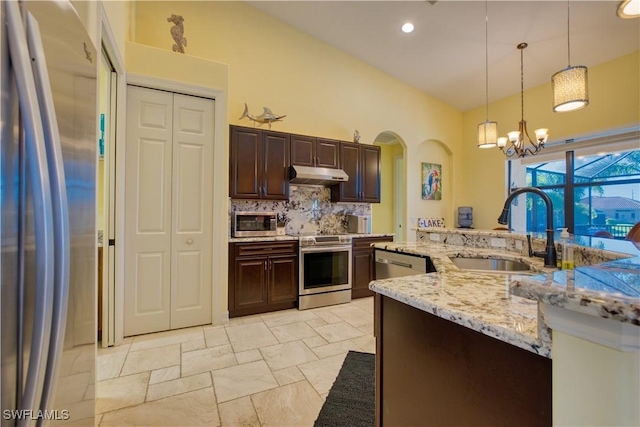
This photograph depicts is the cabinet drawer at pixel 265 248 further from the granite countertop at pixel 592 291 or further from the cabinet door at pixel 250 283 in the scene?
the granite countertop at pixel 592 291

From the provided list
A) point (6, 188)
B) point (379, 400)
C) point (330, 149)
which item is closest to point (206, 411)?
Answer: point (379, 400)

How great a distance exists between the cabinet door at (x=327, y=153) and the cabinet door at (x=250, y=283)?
1.58 m

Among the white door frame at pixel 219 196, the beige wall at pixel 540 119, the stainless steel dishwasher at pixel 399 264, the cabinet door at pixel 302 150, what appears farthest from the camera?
the beige wall at pixel 540 119

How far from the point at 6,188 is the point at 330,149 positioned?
12.0 ft

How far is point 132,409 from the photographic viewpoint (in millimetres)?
1745

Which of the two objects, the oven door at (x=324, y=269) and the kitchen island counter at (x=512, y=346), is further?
the oven door at (x=324, y=269)

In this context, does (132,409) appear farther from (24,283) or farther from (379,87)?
(379,87)

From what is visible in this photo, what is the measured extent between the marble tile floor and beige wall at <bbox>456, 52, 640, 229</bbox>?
412 centimetres

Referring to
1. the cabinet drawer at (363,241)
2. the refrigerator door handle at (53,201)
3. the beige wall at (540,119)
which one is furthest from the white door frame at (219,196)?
the beige wall at (540,119)

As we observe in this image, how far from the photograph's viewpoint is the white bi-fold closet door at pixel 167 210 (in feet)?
8.99

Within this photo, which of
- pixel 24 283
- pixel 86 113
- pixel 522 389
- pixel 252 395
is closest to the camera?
pixel 24 283

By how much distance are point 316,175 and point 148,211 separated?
1.96 m

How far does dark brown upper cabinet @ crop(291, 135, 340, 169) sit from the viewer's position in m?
3.81

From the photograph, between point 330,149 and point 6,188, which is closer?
point 6,188
